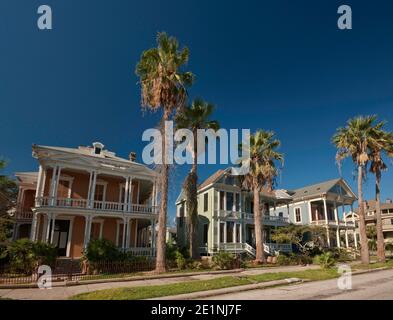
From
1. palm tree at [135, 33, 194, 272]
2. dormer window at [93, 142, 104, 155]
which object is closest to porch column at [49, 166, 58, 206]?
dormer window at [93, 142, 104, 155]

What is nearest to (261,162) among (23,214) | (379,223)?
(379,223)

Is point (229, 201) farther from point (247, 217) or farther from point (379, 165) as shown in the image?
point (379, 165)

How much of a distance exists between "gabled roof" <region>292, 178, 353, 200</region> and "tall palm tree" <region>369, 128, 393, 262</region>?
8146 millimetres

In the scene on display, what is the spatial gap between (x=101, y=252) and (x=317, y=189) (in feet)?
103

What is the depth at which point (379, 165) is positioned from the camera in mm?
27844

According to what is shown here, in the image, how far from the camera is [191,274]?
1634 cm

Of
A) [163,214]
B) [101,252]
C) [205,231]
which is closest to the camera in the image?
[101,252]

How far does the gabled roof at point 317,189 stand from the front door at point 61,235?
98.7ft

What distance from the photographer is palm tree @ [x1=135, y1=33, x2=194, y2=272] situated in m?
18.4

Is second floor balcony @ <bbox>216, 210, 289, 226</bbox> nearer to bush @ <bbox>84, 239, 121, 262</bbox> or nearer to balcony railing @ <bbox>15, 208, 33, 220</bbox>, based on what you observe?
bush @ <bbox>84, 239, 121, 262</bbox>

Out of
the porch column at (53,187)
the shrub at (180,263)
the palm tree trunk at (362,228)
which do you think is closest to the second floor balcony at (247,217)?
the palm tree trunk at (362,228)

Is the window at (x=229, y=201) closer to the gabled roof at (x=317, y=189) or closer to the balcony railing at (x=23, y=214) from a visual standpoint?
the gabled roof at (x=317, y=189)
